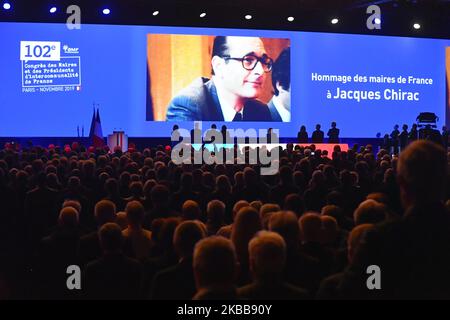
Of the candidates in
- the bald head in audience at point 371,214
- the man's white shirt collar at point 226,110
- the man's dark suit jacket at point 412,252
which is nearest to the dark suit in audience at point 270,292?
the man's dark suit jacket at point 412,252

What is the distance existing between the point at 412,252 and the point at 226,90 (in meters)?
16.6

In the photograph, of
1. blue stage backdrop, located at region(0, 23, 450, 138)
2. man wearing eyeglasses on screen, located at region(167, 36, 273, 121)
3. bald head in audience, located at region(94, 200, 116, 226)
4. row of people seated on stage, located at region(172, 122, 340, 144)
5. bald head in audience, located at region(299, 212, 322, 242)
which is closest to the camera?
bald head in audience, located at region(299, 212, 322, 242)

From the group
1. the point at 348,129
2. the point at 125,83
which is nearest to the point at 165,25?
the point at 125,83

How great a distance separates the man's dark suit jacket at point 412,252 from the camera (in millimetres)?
2701

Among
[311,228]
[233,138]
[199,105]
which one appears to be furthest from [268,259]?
[199,105]

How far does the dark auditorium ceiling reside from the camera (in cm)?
1853

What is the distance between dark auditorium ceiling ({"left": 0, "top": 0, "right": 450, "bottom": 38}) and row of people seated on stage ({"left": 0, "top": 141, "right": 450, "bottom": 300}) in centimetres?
1018

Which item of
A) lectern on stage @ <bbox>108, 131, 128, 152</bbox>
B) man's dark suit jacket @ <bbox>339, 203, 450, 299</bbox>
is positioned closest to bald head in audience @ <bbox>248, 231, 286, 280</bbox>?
man's dark suit jacket @ <bbox>339, 203, 450, 299</bbox>

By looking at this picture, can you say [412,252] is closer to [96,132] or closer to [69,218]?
[69,218]

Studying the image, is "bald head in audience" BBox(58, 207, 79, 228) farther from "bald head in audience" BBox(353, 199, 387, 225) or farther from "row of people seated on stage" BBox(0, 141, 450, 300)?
"bald head in audience" BBox(353, 199, 387, 225)

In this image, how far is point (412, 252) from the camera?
8.87 feet

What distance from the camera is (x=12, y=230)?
7398 mm
